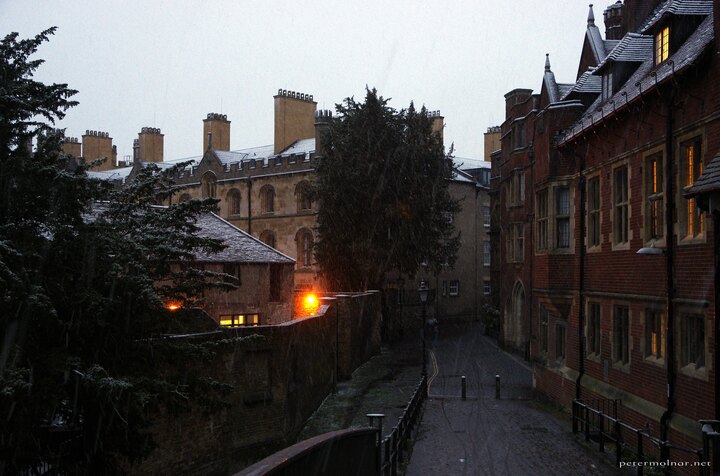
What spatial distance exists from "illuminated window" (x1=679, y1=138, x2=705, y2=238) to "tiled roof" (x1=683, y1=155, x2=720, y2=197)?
200cm

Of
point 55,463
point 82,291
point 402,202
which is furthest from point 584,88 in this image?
point 402,202

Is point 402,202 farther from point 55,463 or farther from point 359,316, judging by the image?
point 55,463

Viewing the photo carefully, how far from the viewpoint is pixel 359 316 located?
110 feet

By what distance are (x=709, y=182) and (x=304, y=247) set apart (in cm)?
4473

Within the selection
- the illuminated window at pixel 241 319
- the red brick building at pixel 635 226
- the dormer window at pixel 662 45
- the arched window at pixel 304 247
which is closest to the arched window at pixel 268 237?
the arched window at pixel 304 247

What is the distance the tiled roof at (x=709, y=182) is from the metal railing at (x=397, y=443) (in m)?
6.04

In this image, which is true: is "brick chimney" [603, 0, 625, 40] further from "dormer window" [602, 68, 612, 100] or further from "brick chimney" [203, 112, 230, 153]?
"brick chimney" [203, 112, 230, 153]

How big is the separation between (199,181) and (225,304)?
30072 mm

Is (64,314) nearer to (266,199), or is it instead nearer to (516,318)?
(516,318)

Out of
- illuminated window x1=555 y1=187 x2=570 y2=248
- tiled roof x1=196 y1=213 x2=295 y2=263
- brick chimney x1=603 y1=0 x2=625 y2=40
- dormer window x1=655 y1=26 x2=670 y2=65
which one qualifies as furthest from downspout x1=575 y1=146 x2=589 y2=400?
tiled roof x1=196 y1=213 x2=295 y2=263

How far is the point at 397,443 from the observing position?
14.1 metres

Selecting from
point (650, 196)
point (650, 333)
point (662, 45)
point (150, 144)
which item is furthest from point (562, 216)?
point (150, 144)

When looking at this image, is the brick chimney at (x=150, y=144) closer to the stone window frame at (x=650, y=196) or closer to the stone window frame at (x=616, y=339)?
the stone window frame at (x=616, y=339)

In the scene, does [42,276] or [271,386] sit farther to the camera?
[271,386]
